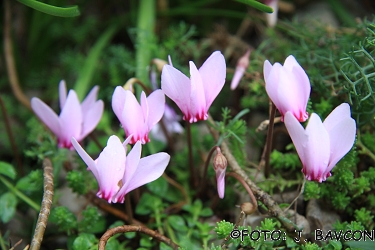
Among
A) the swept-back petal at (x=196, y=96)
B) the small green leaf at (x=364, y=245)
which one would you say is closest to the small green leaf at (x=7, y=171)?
the swept-back petal at (x=196, y=96)

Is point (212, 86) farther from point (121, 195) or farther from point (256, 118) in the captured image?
point (256, 118)

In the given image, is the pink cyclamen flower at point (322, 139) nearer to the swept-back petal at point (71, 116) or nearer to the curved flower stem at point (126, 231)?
the curved flower stem at point (126, 231)

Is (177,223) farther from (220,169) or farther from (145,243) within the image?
(220,169)

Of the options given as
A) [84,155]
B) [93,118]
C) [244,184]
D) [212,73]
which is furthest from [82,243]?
[212,73]

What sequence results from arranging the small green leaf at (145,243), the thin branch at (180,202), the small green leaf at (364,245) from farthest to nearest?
the thin branch at (180,202), the small green leaf at (145,243), the small green leaf at (364,245)

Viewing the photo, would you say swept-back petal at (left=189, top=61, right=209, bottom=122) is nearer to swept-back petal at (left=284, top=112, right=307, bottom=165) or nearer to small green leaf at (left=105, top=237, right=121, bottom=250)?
swept-back petal at (left=284, top=112, right=307, bottom=165)

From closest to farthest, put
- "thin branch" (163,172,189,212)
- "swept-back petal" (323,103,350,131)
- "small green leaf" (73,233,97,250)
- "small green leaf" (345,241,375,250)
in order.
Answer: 1. "small green leaf" (345,241,375,250)
2. "swept-back petal" (323,103,350,131)
3. "small green leaf" (73,233,97,250)
4. "thin branch" (163,172,189,212)

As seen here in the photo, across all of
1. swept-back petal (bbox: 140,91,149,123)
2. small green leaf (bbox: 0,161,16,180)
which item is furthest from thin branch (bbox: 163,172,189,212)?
small green leaf (bbox: 0,161,16,180)
